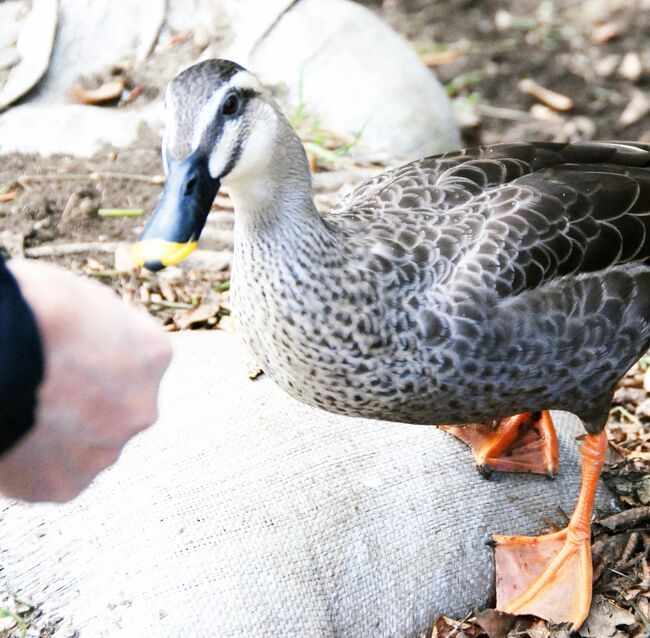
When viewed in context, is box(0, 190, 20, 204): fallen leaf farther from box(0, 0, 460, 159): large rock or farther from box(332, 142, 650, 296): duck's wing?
box(332, 142, 650, 296): duck's wing

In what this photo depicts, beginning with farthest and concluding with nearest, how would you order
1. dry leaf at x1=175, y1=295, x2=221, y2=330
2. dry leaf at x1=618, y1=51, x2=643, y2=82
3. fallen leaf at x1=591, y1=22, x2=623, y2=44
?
fallen leaf at x1=591, y1=22, x2=623, y2=44
dry leaf at x1=618, y1=51, x2=643, y2=82
dry leaf at x1=175, y1=295, x2=221, y2=330

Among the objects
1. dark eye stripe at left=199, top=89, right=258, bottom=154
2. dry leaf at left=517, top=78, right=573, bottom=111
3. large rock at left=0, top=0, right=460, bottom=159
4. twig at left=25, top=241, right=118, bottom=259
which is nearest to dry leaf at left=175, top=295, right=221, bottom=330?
twig at left=25, top=241, right=118, bottom=259

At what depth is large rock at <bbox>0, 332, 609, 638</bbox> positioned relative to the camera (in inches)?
113

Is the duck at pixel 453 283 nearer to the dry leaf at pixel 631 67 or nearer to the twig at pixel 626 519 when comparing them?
the twig at pixel 626 519

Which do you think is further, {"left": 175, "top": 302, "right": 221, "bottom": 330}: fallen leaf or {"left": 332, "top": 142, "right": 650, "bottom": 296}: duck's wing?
{"left": 175, "top": 302, "right": 221, "bottom": 330}: fallen leaf

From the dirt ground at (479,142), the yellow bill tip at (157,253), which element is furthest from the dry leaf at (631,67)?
the yellow bill tip at (157,253)

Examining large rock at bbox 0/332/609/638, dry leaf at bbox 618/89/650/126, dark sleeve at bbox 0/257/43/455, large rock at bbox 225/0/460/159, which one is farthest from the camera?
dry leaf at bbox 618/89/650/126

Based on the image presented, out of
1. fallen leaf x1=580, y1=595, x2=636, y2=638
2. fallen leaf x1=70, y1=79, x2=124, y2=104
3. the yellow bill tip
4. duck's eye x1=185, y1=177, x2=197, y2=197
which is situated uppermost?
duck's eye x1=185, y1=177, x2=197, y2=197

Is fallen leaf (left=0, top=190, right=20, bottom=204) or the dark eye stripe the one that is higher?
the dark eye stripe

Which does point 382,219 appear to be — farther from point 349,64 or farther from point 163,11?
point 163,11

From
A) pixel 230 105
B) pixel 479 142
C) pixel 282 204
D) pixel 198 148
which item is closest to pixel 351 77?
pixel 479 142

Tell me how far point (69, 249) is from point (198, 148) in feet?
6.74

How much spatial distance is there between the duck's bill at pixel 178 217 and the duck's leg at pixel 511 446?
5.02ft

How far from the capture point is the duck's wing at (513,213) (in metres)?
2.96
